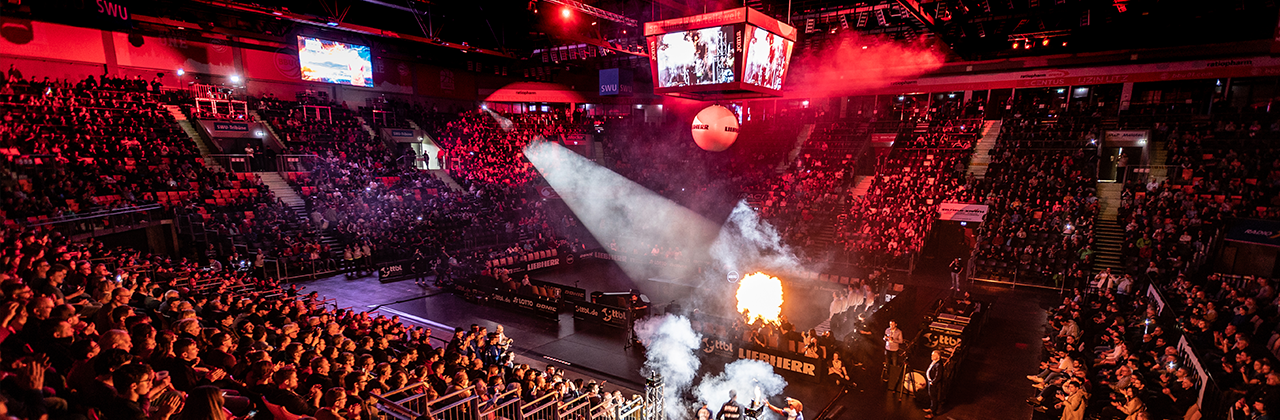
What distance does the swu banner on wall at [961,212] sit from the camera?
790 inches

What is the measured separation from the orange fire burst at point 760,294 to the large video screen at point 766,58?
9378 mm

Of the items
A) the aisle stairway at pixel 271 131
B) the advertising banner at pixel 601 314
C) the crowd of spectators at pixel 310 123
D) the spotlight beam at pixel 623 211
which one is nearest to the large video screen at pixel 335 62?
the crowd of spectators at pixel 310 123

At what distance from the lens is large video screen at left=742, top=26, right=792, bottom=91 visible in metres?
6.34

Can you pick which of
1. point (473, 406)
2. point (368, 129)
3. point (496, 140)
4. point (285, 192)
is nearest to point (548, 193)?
point (496, 140)

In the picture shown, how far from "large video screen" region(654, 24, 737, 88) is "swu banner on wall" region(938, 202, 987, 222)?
56.8 ft

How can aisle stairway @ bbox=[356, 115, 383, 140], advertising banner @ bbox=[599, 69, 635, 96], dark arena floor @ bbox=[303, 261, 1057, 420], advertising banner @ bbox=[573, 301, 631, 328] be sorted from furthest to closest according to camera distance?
1. advertising banner @ bbox=[599, 69, 635, 96]
2. aisle stairway @ bbox=[356, 115, 383, 140]
3. advertising banner @ bbox=[573, 301, 631, 328]
4. dark arena floor @ bbox=[303, 261, 1057, 420]

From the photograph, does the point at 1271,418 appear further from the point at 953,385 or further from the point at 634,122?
Result: the point at 634,122

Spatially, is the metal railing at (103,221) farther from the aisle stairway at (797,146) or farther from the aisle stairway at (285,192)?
the aisle stairway at (797,146)

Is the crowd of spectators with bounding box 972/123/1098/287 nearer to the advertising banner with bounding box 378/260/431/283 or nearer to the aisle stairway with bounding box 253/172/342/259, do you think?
the advertising banner with bounding box 378/260/431/283

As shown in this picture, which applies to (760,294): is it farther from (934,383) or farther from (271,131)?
(271,131)

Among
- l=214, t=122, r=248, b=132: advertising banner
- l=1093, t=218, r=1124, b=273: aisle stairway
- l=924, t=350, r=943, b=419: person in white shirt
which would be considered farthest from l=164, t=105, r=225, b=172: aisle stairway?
l=1093, t=218, r=1124, b=273: aisle stairway

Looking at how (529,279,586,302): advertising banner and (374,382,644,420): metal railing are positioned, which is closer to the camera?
(374,382,644,420): metal railing

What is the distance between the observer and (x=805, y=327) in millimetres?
15023

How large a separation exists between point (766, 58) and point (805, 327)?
10008mm
